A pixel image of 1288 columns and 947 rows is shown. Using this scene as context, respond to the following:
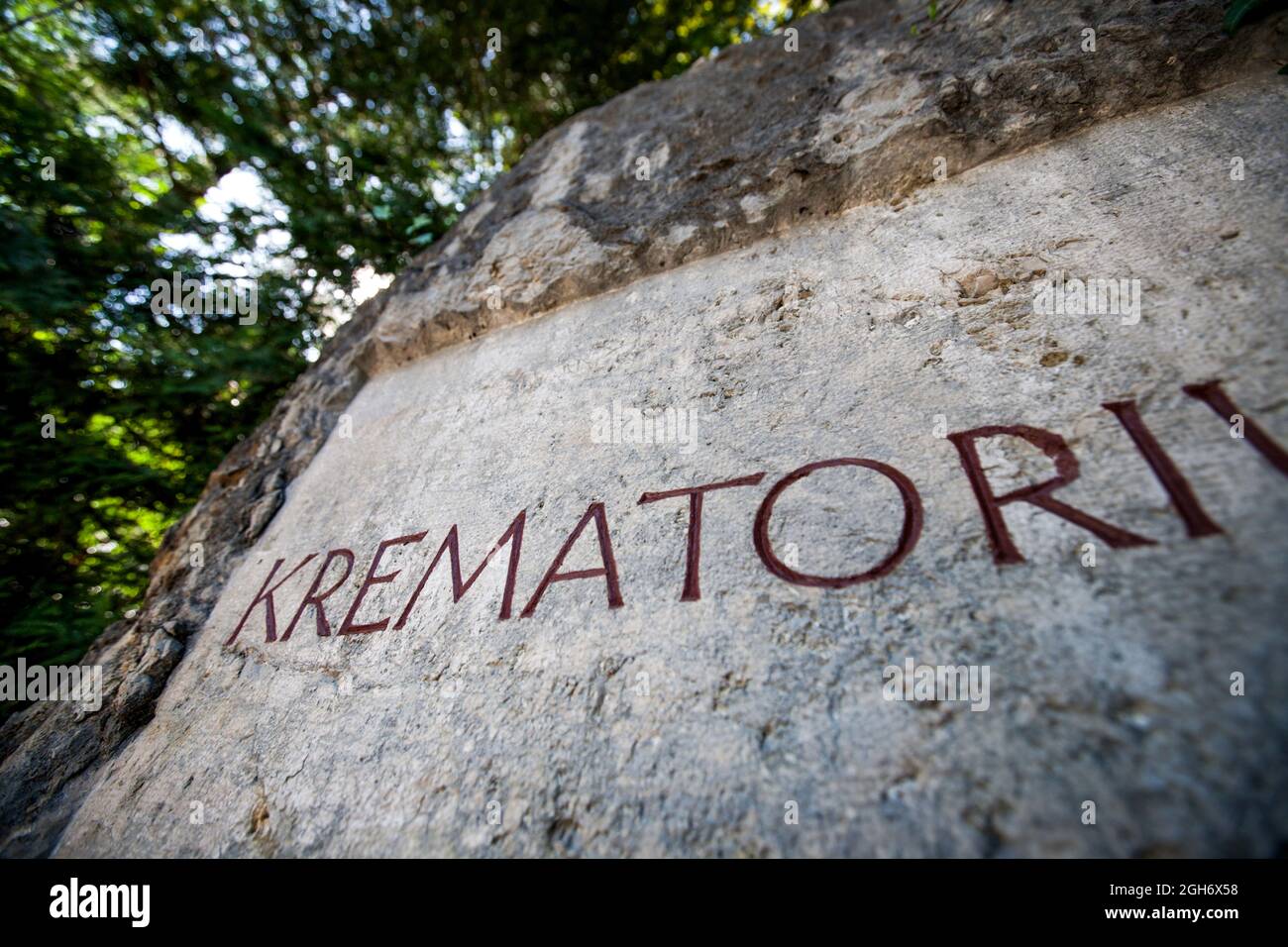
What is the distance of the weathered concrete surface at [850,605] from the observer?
738mm

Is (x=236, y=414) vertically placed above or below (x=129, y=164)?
below

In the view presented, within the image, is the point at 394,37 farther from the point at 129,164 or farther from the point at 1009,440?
the point at 1009,440

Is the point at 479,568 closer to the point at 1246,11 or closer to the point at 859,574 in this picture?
the point at 859,574

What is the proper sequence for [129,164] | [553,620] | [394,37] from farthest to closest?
[394,37], [129,164], [553,620]

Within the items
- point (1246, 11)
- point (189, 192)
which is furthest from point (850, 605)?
point (189, 192)

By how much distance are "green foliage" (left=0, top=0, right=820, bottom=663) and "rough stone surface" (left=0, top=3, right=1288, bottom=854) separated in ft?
4.07

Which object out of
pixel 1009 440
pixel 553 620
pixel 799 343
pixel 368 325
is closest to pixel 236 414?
pixel 368 325

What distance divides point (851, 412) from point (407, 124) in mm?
6031

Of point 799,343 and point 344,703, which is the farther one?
point 799,343

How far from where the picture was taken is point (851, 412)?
1.26 metres

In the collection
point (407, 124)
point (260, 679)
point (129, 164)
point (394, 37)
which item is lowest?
point (260, 679)

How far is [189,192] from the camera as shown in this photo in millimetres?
4895

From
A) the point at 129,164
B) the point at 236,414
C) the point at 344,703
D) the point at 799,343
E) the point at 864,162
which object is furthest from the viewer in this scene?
the point at 129,164

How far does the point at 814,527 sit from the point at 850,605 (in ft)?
0.65
